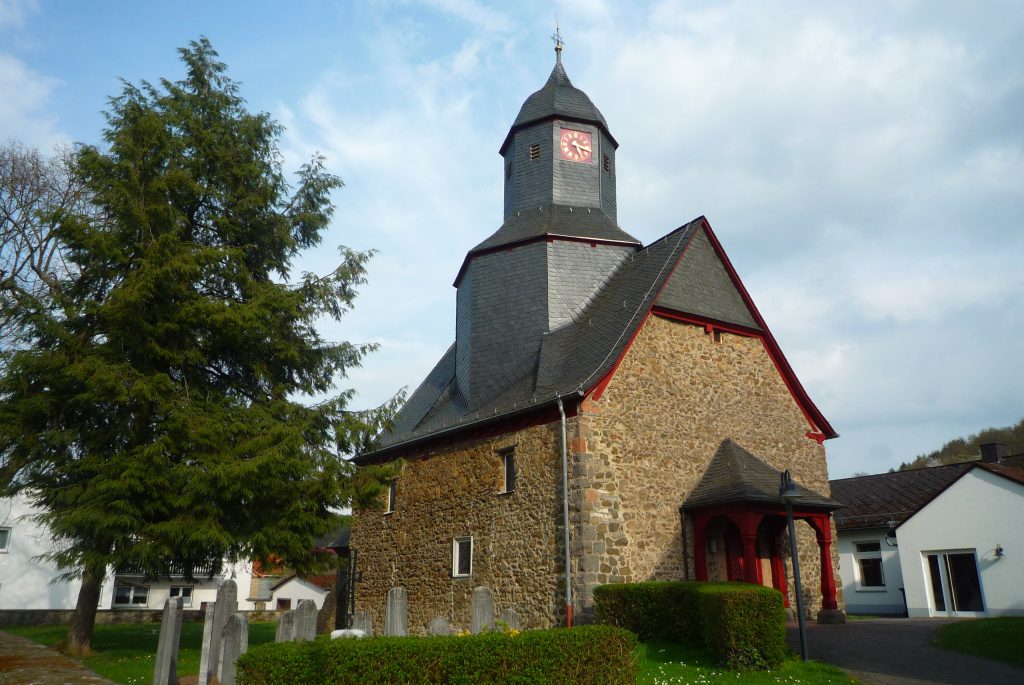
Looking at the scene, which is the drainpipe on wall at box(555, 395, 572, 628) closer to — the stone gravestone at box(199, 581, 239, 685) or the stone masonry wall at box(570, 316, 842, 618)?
the stone masonry wall at box(570, 316, 842, 618)

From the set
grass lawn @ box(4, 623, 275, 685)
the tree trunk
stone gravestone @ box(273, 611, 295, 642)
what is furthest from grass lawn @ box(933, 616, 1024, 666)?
the tree trunk

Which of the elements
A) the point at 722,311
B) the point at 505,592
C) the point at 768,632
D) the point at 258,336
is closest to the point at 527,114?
the point at 722,311

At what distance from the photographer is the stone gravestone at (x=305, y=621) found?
360 inches

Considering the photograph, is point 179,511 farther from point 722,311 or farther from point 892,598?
point 892,598

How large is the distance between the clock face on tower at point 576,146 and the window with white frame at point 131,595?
1104 inches

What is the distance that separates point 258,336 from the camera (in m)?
16.1

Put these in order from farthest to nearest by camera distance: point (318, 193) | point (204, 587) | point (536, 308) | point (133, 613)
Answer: point (204, 587) → point (133, 613) → point (536, 308) → point (318, 193)

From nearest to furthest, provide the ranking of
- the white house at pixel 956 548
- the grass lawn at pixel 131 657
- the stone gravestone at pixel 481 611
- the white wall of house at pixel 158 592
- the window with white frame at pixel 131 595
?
1. the stone gravestone at pixel 481 611
2. the grass lawn at pixel 131 657
3. the white house at pixel 956 548
4. the white wall of house at pixel 158 592
5. the window with white frame at pixel 131 595

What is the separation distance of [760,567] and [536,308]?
7957 mm

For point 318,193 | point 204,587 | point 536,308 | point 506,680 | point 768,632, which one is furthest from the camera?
point 204,587

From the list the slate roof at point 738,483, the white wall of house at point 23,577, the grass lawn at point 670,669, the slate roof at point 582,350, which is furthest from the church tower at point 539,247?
the white wall of house at point 23,577

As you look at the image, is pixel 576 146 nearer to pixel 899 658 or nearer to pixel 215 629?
pixel 899 658

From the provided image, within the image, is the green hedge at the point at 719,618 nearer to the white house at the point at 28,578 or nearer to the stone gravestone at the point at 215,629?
the stone gravestone at the point at 215,629

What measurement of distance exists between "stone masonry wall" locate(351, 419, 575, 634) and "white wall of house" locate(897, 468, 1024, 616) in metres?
11.6
